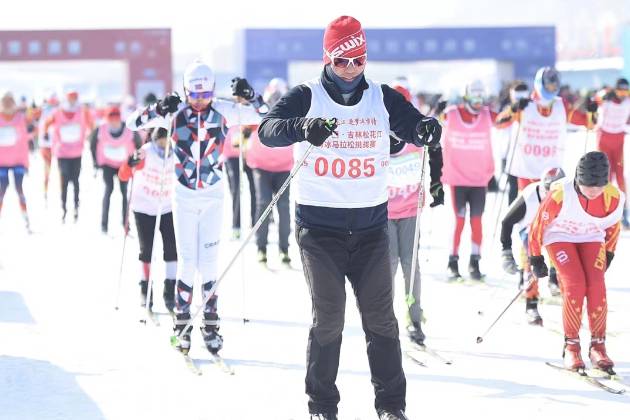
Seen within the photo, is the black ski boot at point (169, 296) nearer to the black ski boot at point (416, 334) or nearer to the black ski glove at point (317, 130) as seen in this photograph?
the black ski boot at point (416, 334)

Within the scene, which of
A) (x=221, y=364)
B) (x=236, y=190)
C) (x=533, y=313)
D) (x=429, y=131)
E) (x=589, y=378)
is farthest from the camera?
(x=236, y=190)

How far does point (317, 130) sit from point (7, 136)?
30.9ft

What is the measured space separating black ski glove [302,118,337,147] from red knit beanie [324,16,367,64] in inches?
17.3

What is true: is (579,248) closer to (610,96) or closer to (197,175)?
(197,175)

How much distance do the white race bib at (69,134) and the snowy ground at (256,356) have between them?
13.2ft

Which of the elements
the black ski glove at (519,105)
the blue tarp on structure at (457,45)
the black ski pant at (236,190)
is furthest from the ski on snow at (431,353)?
the blue tarp on structure at (457,45)

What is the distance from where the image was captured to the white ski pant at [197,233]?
6.43 metres

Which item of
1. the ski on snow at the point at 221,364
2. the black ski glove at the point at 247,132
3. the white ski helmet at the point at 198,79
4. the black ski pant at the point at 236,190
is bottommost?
the ski on snow at the point at 221,364

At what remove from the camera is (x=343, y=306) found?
4875mm

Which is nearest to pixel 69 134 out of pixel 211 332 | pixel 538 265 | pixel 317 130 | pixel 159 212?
pixel 159 212

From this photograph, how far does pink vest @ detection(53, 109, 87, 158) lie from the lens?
14195mm

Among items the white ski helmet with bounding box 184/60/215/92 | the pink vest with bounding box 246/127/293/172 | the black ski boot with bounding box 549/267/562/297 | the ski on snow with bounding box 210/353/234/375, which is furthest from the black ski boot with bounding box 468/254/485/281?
the white ski helmet with bounding box 184/60/215/92

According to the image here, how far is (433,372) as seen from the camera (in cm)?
617

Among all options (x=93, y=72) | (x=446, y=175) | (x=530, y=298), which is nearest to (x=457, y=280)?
(x=446, y=175)
